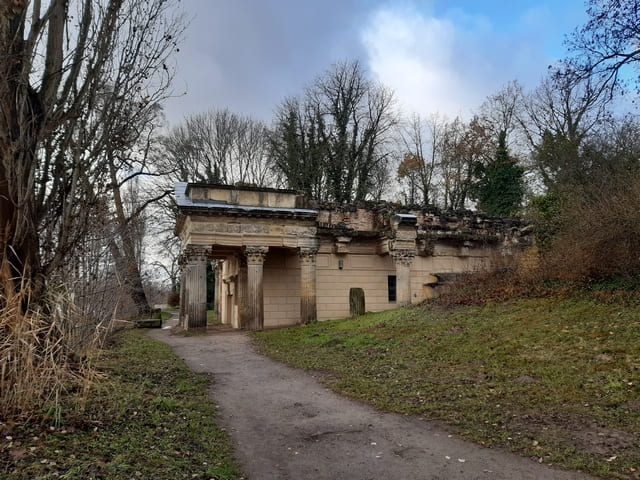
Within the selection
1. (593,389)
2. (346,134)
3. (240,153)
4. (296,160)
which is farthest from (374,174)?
(593,389)

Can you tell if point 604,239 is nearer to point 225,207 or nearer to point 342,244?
point 342,244

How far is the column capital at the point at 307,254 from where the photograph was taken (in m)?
20.4

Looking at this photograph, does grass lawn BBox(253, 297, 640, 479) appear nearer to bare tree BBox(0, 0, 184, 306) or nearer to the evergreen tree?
bare tree BBox(0, 0, 184, 306)

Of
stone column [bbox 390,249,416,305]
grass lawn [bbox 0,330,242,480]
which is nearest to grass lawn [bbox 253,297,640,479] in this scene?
grass lawn [bbox 0,330,242,480]

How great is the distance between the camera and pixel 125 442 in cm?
480

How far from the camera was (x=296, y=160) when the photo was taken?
116 ft

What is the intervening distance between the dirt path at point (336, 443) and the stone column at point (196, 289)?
10.2 metres

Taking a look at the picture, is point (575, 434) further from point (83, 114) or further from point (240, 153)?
point (240, 153)

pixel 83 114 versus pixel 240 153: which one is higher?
pixel 240 153

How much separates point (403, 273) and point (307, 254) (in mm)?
4681

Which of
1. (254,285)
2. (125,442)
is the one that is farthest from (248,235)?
(125,442)

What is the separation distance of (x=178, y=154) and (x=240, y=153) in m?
5.10

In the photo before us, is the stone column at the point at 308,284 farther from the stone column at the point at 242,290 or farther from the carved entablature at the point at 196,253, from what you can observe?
the carved entablature at the point at 196,253

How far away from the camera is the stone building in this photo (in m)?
19.2
